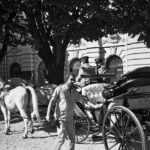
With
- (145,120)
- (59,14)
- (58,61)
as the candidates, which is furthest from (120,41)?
(145,120)

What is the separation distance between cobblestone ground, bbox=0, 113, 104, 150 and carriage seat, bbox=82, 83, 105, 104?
38.3 inches

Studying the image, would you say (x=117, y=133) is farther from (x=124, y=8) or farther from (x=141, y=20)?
(x=124, y=8)

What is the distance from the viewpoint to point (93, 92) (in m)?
7.61

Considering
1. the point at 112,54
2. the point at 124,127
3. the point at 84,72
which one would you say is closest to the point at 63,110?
the point at 124,127

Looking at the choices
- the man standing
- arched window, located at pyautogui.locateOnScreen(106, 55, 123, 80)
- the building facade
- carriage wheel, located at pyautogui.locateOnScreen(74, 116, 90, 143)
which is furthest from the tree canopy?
arched window, located at pyautogui.locateOnScreen(106, 55, 123, 80)

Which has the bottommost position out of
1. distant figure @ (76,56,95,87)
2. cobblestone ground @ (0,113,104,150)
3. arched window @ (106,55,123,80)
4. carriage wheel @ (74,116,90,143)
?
cobblestone ground @ (0,113,104,150)

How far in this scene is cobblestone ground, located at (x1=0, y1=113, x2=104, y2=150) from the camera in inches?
288

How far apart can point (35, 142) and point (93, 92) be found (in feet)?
5.82

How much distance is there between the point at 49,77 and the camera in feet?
41.8

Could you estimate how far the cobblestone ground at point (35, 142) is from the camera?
731cm

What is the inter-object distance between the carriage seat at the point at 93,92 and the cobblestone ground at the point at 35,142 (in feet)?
3.19

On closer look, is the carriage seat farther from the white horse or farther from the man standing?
the white horse

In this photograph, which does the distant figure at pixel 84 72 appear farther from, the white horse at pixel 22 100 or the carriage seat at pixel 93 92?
the white horse at pixel 22 100

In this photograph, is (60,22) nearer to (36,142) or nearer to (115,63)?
(36,142)
